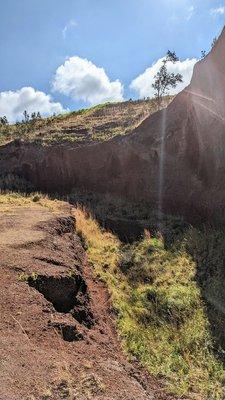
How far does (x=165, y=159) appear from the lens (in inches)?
1033

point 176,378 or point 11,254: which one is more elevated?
point 11,254

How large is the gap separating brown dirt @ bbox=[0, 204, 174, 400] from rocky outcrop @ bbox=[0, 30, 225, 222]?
8376mm

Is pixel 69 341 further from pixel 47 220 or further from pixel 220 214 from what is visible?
pixel 220 214

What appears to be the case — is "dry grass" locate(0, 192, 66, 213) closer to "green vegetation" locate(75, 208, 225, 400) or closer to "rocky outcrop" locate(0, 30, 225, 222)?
"green vegetation" locate(75, 208, 225, 400)

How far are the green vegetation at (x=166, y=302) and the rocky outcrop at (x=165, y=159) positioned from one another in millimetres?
3307

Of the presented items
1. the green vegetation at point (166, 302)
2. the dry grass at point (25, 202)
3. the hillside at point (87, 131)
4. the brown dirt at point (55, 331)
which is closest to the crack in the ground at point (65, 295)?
the brown dirt at point (55, 331)

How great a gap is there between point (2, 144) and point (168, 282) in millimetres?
23780

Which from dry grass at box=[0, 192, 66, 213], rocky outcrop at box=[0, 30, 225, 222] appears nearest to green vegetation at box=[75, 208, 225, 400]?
dry grass at box=[0, 192, 66, 213]

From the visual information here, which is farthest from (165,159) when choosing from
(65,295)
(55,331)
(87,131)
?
(55,331)

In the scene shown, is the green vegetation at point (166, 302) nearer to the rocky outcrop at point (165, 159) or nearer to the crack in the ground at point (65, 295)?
the crack in the ground at point (65, 295)

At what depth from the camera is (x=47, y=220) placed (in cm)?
1911

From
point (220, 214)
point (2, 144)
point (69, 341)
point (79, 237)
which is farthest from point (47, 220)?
point (2, 144)

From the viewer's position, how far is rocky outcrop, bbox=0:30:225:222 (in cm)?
2234

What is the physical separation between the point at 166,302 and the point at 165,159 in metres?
12.7
